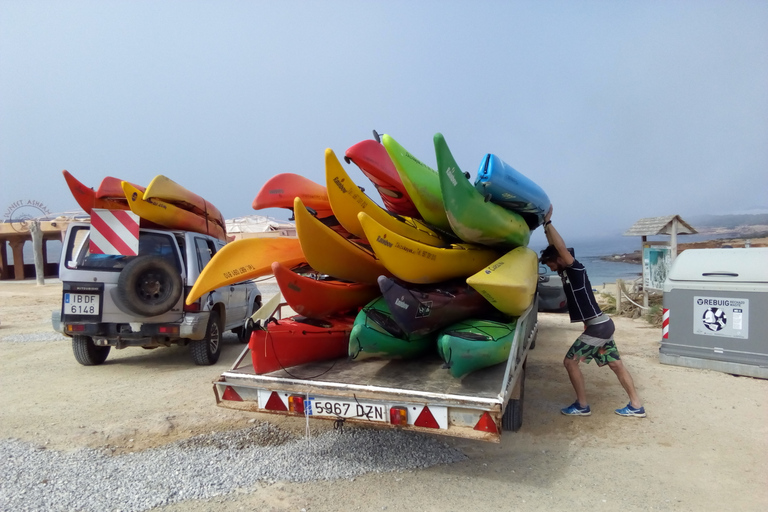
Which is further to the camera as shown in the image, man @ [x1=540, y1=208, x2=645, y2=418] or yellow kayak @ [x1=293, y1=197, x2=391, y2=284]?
man @ [x1=540, y1=208, x2=645, y2=418]

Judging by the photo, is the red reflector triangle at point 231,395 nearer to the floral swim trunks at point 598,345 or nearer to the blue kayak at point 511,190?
the blue kayak at point 511,190

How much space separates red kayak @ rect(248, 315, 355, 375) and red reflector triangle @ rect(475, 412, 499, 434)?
1.60 m

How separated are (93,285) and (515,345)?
547 cm

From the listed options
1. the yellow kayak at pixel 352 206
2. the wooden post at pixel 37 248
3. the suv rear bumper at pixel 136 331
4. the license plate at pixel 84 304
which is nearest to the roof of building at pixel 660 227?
the yellow kayak at pixel 352 206

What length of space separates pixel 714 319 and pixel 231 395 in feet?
20.5

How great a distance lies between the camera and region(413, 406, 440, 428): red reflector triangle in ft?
10.2

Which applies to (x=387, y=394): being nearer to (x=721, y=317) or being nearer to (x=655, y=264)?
(x=721, y=317)

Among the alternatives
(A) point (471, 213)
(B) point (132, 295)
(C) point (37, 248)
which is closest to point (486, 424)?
(A) point (471, 213)

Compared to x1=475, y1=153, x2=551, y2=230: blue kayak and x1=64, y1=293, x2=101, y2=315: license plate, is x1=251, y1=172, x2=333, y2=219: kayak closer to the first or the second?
x1=475, y1=153, x2=551, y2=230: blue kayak

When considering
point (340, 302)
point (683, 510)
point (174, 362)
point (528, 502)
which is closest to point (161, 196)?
point (174, 362)

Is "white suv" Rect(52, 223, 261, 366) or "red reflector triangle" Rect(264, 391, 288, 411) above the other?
"white suv" Rect(52, 223, 261, 366)

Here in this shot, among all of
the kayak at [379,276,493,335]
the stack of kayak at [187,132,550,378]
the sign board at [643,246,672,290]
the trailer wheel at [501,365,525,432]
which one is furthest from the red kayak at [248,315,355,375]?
the sign board at [643,246,672,290]

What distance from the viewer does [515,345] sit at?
3.65 metres

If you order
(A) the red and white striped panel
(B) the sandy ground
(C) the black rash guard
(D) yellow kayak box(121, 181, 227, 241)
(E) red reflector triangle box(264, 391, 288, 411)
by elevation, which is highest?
(D) yellow kayak box(121, 181, 227, 241)
